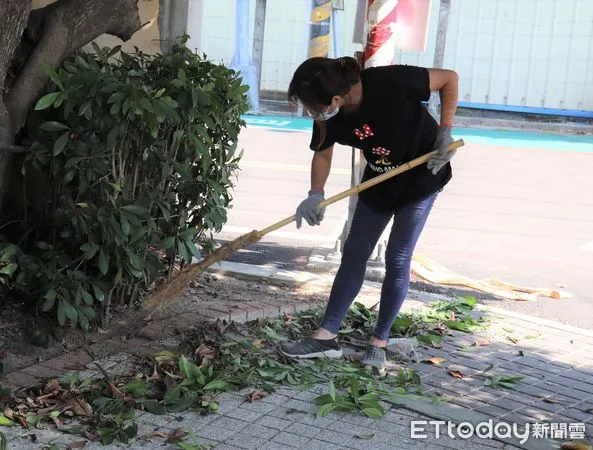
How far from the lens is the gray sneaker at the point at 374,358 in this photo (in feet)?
15.2

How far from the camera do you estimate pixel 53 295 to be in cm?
433

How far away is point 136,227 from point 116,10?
4.05 feet

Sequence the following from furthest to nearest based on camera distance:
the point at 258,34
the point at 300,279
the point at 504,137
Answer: the point at 258,34 < the point at 504,137 < the point at 300,279

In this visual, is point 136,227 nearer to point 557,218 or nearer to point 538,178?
point 557,218

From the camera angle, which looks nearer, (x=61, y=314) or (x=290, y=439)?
(x=290, y=439)

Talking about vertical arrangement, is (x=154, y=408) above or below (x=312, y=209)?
below

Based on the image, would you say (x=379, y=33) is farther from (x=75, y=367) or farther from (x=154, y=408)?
(x=154, y=408)

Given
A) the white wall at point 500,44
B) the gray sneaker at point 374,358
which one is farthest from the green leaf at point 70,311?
the white wall at point 500,44

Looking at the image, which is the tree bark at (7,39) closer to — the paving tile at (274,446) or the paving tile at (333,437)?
A: the paving tile at (274,446)

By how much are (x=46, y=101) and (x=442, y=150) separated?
2.05 m

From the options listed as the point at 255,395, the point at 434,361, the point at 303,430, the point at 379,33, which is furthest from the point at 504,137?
the point at 303,430

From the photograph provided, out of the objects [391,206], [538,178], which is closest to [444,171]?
[391,206]

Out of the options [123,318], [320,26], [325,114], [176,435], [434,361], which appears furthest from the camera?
[320,26]

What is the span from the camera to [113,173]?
443 centimetres
